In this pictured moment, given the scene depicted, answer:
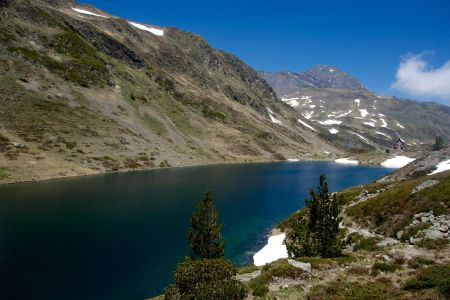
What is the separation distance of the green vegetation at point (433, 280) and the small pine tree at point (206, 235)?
15882 millimetres

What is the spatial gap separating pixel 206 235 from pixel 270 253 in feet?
58.2

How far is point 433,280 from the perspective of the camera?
19.8 metres

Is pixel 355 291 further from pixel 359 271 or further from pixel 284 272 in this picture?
pixel 284 272

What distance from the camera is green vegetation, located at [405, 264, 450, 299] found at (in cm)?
1864

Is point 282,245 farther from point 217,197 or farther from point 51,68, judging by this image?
point 51,68

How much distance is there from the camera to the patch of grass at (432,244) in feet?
104

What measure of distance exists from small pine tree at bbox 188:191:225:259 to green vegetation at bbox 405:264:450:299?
15.9 metres

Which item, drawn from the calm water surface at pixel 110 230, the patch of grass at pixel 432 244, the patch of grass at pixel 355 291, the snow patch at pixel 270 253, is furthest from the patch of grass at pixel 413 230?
the calm water surface at pixel 110 230

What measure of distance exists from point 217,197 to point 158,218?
84.2 feet

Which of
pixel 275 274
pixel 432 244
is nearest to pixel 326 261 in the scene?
pixel 275 274

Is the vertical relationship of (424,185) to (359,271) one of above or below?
above

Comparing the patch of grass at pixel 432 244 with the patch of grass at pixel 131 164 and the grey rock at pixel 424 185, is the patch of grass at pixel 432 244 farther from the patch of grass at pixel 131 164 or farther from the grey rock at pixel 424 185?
the patch of grass at pixel 131 164

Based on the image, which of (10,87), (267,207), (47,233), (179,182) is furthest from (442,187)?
(10,87)

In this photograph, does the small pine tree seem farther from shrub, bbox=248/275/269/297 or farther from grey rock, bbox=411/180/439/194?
grey rock, bbox=411/180/439/194
